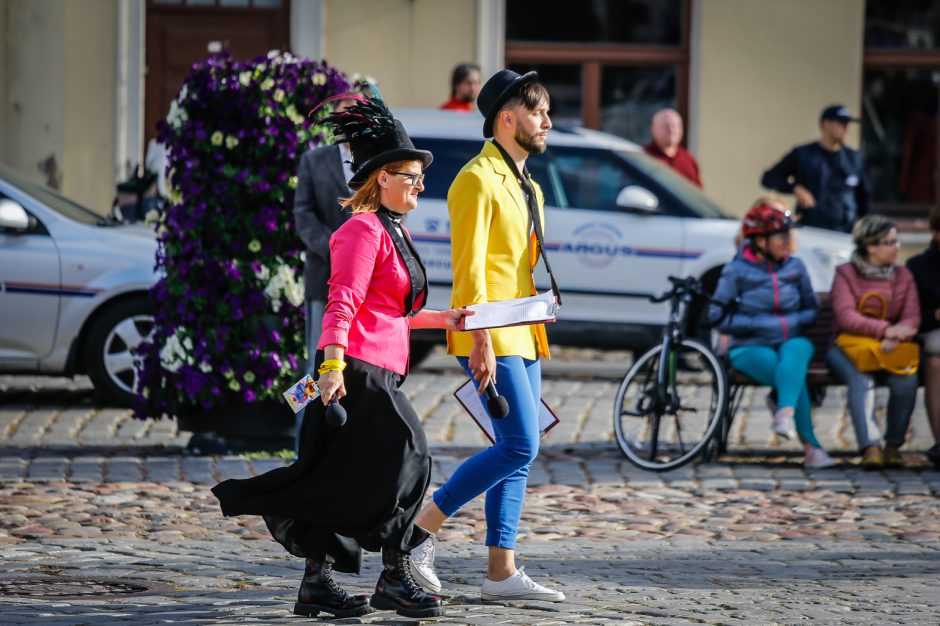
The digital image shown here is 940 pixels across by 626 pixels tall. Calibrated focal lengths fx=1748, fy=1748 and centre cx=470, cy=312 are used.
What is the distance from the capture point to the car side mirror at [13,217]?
431 inches

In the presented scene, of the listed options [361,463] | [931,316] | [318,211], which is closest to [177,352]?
[318,211]

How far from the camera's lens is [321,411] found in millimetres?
5742

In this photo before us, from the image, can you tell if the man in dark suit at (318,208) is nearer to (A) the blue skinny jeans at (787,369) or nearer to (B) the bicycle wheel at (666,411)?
(B) the bicycle wheel at (666,411)

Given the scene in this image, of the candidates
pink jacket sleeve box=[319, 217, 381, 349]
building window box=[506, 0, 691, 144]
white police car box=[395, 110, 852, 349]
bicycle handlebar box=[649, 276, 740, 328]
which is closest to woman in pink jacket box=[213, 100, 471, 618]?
pink jacket sleeve box=[319, 217, 381, 349]

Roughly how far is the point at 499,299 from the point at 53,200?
615cm

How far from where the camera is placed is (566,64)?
56.4 feet

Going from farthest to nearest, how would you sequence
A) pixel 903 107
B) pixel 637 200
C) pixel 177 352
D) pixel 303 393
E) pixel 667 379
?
pixel 903 107, pixel 637 200, pixel 667 379, pixel 177 352, pixel 303 393

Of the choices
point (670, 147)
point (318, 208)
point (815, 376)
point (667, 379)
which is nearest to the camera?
point (318, 208)

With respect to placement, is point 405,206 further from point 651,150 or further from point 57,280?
point 651,150

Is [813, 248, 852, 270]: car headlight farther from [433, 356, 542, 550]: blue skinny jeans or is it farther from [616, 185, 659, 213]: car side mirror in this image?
[433, 356, 542, 550]: blue skinny jeans

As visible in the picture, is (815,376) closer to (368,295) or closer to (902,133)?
(368,295)

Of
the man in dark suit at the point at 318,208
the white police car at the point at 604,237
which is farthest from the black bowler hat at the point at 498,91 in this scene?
the white police car at the point at 604,237

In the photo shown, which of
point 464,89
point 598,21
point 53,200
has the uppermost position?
point 598,21

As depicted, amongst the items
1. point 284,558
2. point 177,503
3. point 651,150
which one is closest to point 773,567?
point 284,558
